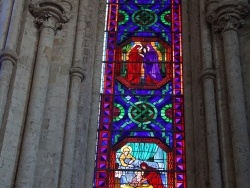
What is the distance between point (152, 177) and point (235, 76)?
187 centimetres

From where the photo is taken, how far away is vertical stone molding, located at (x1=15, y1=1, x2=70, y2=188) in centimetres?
794

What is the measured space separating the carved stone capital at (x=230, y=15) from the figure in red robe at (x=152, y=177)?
236cm

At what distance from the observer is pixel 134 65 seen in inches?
400


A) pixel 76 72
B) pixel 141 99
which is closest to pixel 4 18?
pixel 76 72

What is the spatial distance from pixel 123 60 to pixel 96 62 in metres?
0.55

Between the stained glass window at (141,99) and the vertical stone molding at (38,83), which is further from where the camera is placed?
the stained glass window at (141,99)

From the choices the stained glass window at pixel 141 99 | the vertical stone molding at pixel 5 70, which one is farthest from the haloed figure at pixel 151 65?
the vertical stone molding at pixel 5 70

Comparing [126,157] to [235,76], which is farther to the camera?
[126,157]

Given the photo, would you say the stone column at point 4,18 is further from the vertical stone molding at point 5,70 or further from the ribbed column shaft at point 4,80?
the ribbed column shaft at point 4,80

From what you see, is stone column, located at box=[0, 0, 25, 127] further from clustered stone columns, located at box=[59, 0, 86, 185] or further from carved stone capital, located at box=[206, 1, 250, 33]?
carved stone capital, located at box=[206, 1, 250, 33]

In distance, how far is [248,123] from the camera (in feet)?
27.9

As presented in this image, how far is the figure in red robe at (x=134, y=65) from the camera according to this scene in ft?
32.7

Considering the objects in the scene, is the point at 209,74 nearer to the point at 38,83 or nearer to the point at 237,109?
the point at 237,109

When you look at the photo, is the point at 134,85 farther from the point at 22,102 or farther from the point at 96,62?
the point at 22,102
